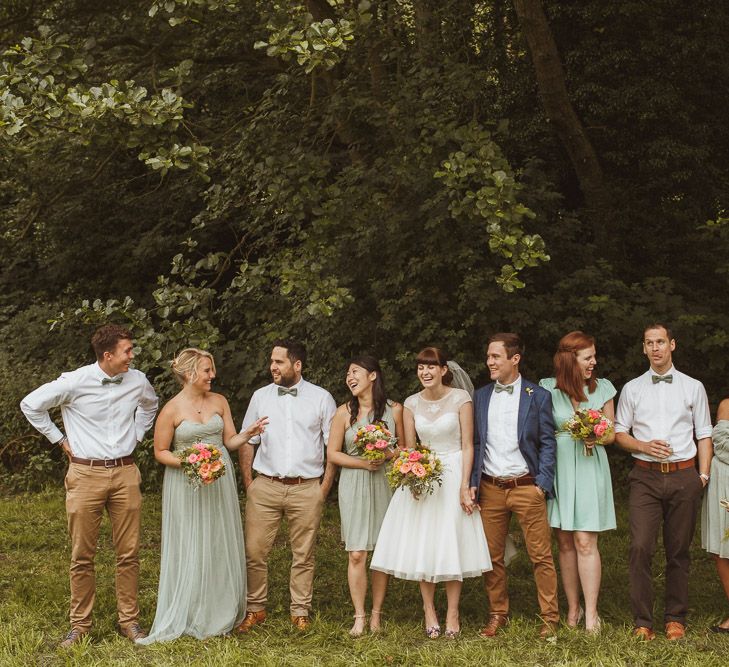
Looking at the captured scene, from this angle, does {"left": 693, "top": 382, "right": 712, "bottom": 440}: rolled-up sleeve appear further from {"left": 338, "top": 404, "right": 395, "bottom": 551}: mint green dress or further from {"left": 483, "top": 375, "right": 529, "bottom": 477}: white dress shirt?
{"left": 338, "top": 404, "right": 395, "bottom": 551}: mint green dress

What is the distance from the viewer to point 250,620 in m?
6.40

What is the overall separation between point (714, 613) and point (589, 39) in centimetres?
829

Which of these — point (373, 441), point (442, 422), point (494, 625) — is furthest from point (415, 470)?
point (494, 625)

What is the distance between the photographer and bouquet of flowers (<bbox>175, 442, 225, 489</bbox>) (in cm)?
601

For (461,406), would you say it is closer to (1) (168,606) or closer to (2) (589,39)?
(1) (168,606)

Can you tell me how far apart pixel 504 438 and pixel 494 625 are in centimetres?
126

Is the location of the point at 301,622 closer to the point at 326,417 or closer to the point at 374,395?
the point at 326,417

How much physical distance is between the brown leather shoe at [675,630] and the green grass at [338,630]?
0.27ft

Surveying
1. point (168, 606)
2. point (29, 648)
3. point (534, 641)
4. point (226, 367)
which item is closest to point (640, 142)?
point (226, 367)

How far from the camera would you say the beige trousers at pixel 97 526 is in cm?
611

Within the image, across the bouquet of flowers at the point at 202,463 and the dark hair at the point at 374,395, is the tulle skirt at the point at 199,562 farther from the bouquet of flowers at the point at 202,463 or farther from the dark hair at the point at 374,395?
the dark hair at the point at 374,395

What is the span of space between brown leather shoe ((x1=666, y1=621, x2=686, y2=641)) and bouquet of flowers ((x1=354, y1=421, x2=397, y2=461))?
Result: 85.8 inches

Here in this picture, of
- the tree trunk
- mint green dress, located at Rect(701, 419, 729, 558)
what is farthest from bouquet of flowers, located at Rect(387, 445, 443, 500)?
the tree trunk

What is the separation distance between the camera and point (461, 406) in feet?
20.6
